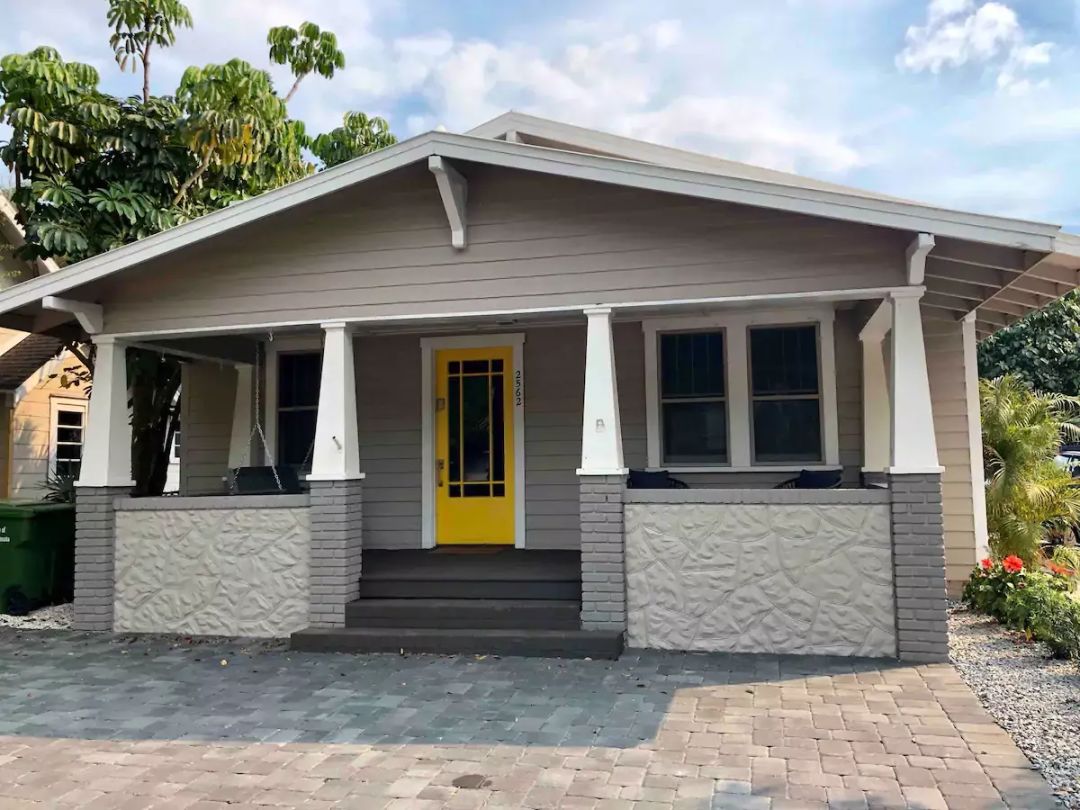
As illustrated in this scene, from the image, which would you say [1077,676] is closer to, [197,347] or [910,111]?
[197,347]

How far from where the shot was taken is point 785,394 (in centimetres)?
780

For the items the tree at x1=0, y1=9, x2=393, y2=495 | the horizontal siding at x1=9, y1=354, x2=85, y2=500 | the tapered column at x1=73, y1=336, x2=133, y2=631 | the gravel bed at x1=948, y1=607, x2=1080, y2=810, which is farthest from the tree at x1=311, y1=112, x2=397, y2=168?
the gravel bed at x1=948, y1=607, x2=1080, y2=810

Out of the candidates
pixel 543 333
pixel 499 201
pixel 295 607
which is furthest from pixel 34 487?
A: pixel 499 201

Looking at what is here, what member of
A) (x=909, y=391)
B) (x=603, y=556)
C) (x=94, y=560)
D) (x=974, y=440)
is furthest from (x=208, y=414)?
(x=974, y=440)

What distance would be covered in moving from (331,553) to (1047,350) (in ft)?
61.8

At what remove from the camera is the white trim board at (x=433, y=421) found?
8.35m

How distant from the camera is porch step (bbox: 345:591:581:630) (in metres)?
6.44

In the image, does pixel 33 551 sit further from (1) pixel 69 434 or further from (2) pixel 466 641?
(1) pixel 69 434

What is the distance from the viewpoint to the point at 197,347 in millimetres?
8312

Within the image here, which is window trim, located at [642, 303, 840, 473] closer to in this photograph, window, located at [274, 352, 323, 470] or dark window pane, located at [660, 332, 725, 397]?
dark window pane, located at [660, 332, 725, 397]

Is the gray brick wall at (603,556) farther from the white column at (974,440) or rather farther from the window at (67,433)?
the window at (67,433)

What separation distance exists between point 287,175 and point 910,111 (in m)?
9.30

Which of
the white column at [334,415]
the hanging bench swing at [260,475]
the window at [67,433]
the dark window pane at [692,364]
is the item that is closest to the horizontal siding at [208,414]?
the hanging bench swing at [260,475]

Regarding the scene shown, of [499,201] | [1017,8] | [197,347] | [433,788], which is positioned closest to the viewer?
[433,788]
